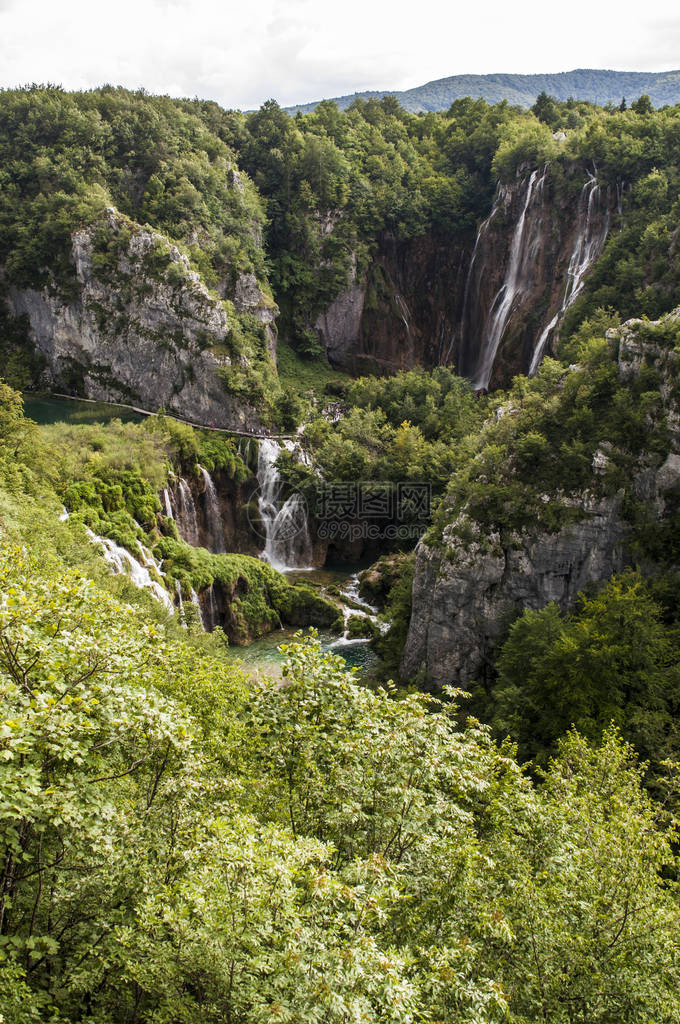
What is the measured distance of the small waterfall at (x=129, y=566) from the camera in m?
25.3

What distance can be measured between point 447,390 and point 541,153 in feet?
69.6

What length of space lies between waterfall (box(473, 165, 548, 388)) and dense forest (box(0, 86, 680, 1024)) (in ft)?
2.03

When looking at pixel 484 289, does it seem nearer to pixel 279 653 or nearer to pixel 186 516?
pixel 186 516

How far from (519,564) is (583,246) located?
1242 inches

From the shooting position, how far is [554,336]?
45.2m

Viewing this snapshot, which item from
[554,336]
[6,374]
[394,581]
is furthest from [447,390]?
[6,374]

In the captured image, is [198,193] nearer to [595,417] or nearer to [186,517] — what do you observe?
[186,517]

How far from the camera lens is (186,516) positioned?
1448 inches

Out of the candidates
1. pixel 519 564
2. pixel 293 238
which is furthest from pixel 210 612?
pixel 293 238

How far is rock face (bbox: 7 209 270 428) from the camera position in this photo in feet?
155

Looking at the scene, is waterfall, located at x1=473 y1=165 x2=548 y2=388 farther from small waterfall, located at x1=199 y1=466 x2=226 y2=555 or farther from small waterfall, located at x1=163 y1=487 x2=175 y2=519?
small waterfall, located at x1=163 y1=487 x2=175 y2=519

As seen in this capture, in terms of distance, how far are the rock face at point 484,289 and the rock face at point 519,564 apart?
74.3 ft

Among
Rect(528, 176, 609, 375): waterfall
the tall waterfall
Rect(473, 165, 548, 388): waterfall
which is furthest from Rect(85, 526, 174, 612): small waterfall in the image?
Rect(473, 165, 548, 388): waterfall

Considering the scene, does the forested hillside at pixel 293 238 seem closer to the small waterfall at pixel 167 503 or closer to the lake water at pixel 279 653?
the small waterfall at pixel 167 503
